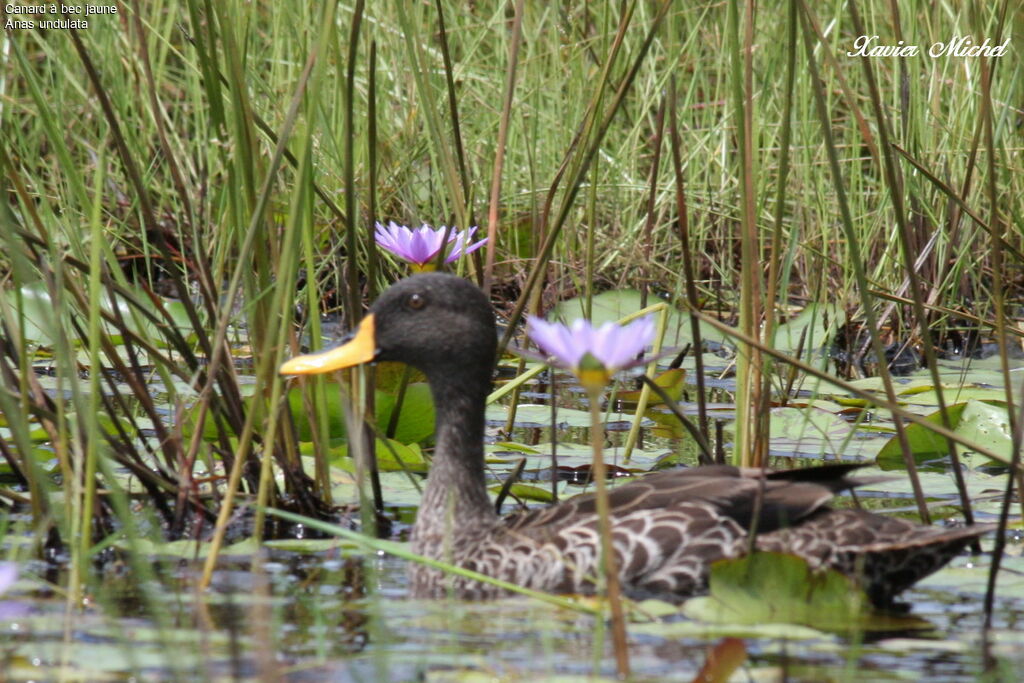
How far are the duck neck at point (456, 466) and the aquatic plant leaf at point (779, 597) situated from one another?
753mm

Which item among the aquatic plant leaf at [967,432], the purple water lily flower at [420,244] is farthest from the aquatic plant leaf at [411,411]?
the aquatic plant leaf at [967,432]

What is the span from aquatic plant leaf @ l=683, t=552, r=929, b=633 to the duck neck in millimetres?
753

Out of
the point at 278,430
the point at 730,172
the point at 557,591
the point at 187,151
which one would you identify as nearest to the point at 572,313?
the point at 730,172

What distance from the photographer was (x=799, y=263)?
24.2 feet

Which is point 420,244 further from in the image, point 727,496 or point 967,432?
point 967,432

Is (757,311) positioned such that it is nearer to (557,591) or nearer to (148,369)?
(557,591)

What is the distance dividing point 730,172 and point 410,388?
3.07 meters

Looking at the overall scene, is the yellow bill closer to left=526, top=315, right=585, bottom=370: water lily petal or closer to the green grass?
the green grass

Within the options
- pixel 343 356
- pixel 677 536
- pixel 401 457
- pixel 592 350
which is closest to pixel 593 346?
pixel 592 350

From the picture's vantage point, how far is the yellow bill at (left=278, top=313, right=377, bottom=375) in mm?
3510

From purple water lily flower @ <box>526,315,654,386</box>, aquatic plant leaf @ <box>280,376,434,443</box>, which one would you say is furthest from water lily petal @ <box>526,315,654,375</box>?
aquatic plant leaf @ <box>280,376,434,443</box>

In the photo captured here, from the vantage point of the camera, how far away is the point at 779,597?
3053 millimetres

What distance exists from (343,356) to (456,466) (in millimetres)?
388

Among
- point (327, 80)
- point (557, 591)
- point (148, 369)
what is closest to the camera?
point (557, 591)
